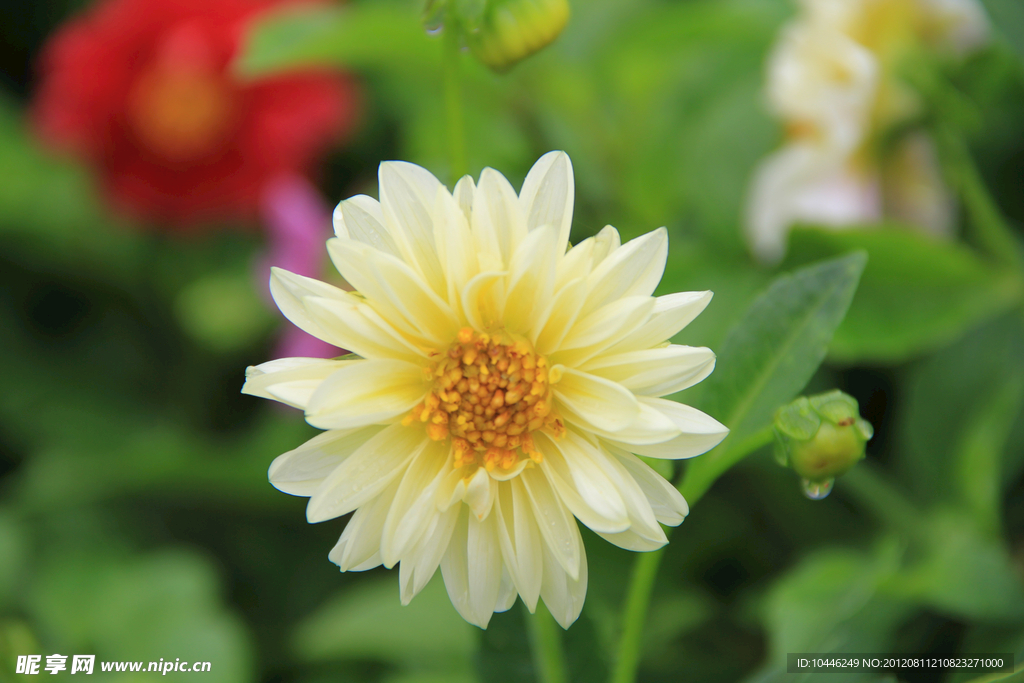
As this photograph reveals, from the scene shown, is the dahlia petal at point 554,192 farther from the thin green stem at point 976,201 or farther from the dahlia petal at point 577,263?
the thin green stem at point 976,201

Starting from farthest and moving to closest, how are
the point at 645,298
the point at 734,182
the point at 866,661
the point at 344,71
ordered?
1. the point at 344,71
2. the point at 734,182
3. the point at 866,661
4. the point at 645,298

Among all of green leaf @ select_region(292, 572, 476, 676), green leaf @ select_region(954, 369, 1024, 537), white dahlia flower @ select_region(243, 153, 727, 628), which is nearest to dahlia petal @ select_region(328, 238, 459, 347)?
white dahlia flower @ select_region(243, 153, 727, 628)

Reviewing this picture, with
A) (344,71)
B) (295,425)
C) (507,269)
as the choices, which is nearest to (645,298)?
(507,269)

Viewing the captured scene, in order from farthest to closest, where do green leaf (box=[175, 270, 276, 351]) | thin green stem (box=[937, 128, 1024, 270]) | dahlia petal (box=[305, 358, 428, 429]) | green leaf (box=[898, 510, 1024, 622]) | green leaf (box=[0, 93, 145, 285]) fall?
1. green leaf (box=[0, 93, 145, 285])
2. green leaf (box=[175, 270, 276, 351])
3. thin green stem (box=[937, 128, 1024, 270])
4. green leaf (box=[898, 510, 1024, 622])
5. dahlia petal (box=[305, 358, 428, 429])

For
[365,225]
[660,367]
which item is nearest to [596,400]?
[660,367]

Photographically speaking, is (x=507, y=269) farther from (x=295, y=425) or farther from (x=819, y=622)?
(x=295, y=425)

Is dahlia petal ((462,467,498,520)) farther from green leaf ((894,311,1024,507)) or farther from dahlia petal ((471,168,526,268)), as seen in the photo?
green leaf ((894,311,1024,507))

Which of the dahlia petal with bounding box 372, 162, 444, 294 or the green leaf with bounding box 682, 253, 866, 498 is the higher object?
the dahlia petal with bounding box 372, 162, 444, 294

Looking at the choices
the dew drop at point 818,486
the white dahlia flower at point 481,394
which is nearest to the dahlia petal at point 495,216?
the white dahlia flower at point 481,394
